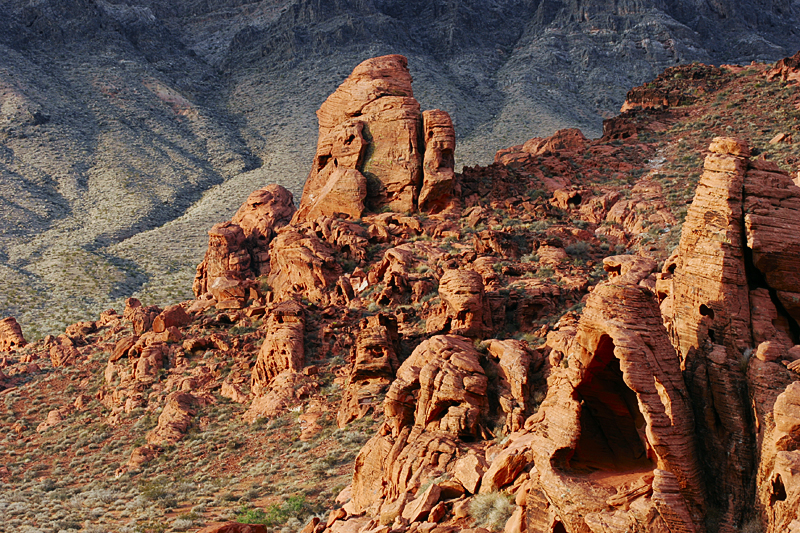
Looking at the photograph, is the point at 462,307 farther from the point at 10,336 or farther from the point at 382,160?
the point at 10,336

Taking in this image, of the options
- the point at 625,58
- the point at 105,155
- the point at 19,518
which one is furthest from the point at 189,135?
the point at 19,518

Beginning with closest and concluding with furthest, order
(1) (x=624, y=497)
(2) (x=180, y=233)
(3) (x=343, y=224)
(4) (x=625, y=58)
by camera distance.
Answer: (1) (x=624, y=497)
(3) (x=343, y=224)
(2) (x=180, y=233)
(4) (x=625, y=58)

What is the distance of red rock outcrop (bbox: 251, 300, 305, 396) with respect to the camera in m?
32.5

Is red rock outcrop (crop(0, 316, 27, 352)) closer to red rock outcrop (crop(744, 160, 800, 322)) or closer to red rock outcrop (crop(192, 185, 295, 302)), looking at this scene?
red rock outcrop (crop(192, 185, 295, 302))

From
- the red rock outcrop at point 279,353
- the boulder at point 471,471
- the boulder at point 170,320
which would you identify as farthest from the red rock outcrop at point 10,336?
the boulder at point 471,471

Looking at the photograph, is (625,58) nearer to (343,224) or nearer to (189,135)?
(189,135)

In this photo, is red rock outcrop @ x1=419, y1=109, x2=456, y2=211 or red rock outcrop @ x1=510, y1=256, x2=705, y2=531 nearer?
red rock outcrop @ x1=510, y1=256, x2=705, y2=531

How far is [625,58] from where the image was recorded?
12444cm

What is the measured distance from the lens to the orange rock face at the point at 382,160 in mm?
43750

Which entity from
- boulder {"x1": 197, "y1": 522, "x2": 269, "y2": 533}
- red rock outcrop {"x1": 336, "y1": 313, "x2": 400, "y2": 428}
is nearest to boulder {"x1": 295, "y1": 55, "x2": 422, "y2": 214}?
red rock outcrop {"x1": 336, "y1": 313, "x2": 400, "y2": 428}

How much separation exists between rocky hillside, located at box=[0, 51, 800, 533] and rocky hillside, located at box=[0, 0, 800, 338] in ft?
74.2

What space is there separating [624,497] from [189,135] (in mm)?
104551

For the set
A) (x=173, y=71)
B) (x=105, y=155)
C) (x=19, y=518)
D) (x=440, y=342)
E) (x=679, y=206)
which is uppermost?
(x=173, y=71)

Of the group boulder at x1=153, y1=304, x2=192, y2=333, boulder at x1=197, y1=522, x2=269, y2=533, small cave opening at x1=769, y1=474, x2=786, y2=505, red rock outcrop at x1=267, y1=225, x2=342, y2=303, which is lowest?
boulder at x1=197, y1=522, x2=269, y2=533
